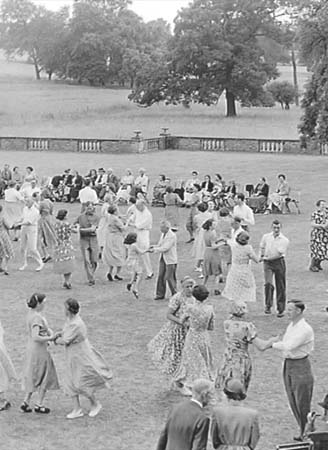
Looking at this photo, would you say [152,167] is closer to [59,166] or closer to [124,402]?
[59,166]

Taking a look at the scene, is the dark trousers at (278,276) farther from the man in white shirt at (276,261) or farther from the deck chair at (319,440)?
the deck chair at (319,440)

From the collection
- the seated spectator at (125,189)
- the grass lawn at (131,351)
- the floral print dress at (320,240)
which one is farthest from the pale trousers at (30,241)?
the seated spectator at (125,189)

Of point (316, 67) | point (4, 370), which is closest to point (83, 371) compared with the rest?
point (4, 370)

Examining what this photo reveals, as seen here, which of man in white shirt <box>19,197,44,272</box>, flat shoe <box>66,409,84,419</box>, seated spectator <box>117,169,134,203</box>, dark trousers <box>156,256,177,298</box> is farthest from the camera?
seated spectator <box>117,169,134,203</box>

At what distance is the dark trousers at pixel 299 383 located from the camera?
30.7ft

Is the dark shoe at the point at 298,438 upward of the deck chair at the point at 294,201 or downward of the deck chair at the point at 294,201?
downward

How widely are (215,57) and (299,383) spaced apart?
48.0 meters

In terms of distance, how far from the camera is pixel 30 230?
1848 cm

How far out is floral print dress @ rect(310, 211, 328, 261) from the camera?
1767 cm

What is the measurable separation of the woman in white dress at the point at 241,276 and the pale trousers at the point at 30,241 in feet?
17.4

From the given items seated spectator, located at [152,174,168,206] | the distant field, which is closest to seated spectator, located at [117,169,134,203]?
seated spectator, located at [152,174,168,206]

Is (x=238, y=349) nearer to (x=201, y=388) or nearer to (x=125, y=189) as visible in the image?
(x=201, y=388)

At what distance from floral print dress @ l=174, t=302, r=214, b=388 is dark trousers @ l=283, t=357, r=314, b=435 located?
131cm

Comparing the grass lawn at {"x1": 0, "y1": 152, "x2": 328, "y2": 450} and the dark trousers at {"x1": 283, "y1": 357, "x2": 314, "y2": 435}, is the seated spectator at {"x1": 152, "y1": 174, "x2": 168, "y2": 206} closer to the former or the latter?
the grass lawn at {"x1": 0, "y1": 152, "x2": 328, "y2": 450}
